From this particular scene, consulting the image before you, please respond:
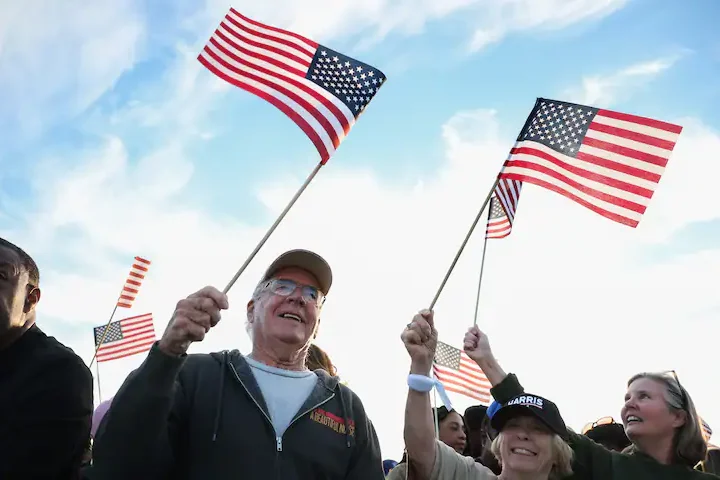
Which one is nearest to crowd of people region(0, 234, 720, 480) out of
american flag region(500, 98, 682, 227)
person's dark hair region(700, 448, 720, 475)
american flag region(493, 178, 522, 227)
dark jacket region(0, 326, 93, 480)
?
dark jacket region(0, 326, 93, 480)

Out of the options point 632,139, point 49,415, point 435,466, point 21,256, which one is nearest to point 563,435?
point 435,466

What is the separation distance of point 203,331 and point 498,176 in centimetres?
285

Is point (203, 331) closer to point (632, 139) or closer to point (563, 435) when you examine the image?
point (563, 435)

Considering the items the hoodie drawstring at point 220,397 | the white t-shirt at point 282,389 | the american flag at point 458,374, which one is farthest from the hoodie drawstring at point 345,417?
the american flag at point 458,374

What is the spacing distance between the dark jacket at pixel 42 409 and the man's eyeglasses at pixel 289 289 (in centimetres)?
107

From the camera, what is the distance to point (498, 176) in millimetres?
4758


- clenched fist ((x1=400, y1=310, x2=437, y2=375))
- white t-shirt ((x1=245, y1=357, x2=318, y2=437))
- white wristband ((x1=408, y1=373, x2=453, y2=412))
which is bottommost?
white t-shirt ((x1=245, y1=357, x2=318, y2=437))

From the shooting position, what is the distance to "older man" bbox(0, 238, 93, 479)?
2.71m

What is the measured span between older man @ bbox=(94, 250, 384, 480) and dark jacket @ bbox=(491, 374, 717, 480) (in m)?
1.55

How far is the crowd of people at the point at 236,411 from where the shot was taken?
262 centimetres

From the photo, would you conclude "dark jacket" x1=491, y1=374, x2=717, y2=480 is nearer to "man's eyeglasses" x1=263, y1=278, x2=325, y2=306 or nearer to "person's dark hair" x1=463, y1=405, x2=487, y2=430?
"man's eyeglasses" x1=263, y1=278, x2=325, y2=306

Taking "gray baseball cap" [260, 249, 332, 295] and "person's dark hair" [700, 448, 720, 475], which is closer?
"gray baseball cap" [260, 249, 332, 295]

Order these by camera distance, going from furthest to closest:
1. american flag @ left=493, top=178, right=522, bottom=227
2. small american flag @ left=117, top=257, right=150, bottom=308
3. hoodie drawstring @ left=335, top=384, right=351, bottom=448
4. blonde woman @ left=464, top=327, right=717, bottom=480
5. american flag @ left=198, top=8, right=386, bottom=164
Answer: small american flag @ left=117, top=257, right=150, bottom=308
american flag @ left=493, top=178, right=522, bottom=227
blonde woman @ left=464, top=327, right=717, bottom=480
american flag @ left=198, top=8, right=386, bottom=164
hoodie drawstring @ left=335, top=384, right=351, bottom=448

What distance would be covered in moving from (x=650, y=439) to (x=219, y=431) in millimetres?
3314
